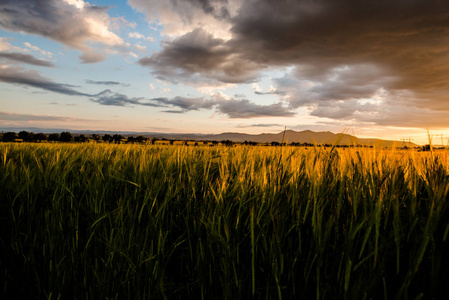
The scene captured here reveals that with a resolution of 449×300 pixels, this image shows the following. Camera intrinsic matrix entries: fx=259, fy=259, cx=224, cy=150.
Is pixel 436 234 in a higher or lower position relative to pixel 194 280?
higher

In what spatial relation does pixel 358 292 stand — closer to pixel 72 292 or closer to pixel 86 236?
pixel 72 292

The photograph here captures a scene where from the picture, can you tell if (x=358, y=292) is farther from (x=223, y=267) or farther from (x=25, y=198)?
(x=25, y=198)

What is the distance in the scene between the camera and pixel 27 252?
1.72 m

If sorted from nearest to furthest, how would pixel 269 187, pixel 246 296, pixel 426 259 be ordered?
pixel 426 259 < pixel 246 296 < pixel 269 187

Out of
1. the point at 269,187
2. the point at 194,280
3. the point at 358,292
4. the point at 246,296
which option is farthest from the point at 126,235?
the point at 358,292

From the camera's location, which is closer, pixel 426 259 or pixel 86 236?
pixel 426 259

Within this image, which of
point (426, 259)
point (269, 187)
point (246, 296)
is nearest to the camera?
point (426, 259)

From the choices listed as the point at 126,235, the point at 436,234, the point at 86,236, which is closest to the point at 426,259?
the point at 436,234

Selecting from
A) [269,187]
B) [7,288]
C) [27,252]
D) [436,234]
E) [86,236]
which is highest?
[269,187]

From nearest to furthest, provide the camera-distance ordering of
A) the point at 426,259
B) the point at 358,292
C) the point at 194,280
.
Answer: the point at 358,292
the point at 426,259
the point at 194,280

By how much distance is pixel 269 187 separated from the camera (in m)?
1.68

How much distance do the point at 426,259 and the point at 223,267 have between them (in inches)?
35.8

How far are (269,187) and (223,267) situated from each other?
2.04 ft

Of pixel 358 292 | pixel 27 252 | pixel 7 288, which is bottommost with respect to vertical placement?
pixel 7 288
